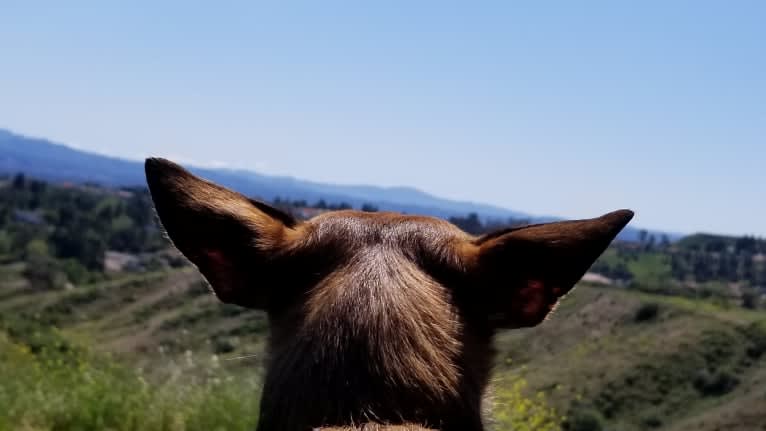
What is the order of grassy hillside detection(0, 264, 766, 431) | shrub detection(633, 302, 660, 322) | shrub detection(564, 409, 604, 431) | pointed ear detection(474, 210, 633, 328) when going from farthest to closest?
shrub detection(633, 302, 660, 322), shrub detection(564, 409, 604, 431), grassy hillside detection(0, 264, 766, 431), pointed ear detection(474, 210, 633, 328)

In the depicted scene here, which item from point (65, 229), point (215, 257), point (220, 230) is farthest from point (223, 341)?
point (65, 229)

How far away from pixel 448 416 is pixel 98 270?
118m

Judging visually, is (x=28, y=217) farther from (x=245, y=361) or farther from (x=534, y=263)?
(x=534, y=263)

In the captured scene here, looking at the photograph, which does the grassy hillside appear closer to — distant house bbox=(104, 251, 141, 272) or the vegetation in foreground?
the vegetation in foreground

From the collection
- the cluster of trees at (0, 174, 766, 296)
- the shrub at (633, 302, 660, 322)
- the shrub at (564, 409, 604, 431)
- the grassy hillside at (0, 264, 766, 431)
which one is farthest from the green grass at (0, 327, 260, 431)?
the cluster of trees at (0, 174, 766, 296)

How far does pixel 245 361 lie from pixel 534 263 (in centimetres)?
238

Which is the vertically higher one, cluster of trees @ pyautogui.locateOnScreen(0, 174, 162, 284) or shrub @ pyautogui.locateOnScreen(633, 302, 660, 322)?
shrub @ pyautogui.locateOnScreen(633, 302, 660, 322)

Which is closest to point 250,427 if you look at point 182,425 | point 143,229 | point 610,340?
point 182,425

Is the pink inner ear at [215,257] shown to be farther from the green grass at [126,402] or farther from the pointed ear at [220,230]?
the green grass at [126,402]

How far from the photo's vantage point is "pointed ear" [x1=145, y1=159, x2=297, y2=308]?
2678 millimetres

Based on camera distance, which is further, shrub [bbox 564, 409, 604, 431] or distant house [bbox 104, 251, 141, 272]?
distant house [bbox 104, 251, 141, 272]

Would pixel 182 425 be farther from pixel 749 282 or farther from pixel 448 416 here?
pixel 749 282

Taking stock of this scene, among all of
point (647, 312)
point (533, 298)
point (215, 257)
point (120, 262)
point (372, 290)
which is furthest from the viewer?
point (120, 262)

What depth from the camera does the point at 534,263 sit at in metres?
2.59
